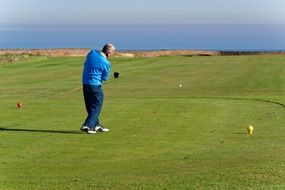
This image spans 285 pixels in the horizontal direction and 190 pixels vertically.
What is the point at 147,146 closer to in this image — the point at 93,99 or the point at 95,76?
the point at 93,99

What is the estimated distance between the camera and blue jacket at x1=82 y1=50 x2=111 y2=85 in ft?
50.0

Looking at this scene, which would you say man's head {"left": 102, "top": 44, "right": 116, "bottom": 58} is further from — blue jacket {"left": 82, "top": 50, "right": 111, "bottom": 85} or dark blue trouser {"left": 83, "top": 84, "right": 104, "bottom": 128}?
dark blue trouser {"left": 83, "top": 84, "right": 104, "bottom": 128}

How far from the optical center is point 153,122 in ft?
54.7

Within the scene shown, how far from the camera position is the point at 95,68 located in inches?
602

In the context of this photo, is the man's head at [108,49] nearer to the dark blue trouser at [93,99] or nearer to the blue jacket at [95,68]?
the blue jacket at [95,68]

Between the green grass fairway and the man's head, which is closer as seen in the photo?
the green grass fairway

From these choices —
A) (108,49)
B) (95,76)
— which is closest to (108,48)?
(108,49)

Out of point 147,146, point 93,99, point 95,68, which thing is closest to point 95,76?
point 95,68

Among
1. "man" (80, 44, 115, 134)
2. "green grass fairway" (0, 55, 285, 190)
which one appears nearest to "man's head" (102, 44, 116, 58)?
"man" (80, 44, 115, 134)

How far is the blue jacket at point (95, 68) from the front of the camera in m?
15.2

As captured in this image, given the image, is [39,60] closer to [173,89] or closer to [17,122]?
[173,89]

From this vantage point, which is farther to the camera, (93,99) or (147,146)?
(93,99)

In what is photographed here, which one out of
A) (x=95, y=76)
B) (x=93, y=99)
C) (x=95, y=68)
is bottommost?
(x=93, y=99)

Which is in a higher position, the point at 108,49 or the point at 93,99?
the point at 108,49
